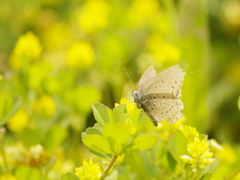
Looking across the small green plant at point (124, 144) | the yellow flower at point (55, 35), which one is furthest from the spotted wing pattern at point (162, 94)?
the yellow flower at point (55, 35)

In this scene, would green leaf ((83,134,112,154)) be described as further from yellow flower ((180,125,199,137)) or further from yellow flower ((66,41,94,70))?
yellow flower ((66,41,94,70))

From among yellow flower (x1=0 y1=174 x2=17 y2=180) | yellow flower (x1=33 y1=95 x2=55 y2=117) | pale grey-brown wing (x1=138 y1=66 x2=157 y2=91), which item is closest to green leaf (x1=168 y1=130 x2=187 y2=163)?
pale grey-brown wing (x1=138 y1=66 x2=157 y2=91)

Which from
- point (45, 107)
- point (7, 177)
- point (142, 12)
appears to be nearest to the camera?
point (7, 177)

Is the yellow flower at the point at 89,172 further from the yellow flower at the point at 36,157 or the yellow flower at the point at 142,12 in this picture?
the yellow flower at the point at 142,12

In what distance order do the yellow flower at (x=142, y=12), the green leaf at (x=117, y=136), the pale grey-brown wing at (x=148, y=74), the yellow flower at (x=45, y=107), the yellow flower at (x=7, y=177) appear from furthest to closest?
the yellow flower at (x=142, y=12)
the yellow flower at (x=45, y=107)
the pale grey-brown wing at (x=148, y=74)
the yellow flower at (x=7, y=177)
the green leaf at (x=117, y=136)

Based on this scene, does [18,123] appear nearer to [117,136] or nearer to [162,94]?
[162,94]

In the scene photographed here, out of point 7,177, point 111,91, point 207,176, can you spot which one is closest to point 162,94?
point 207,176
